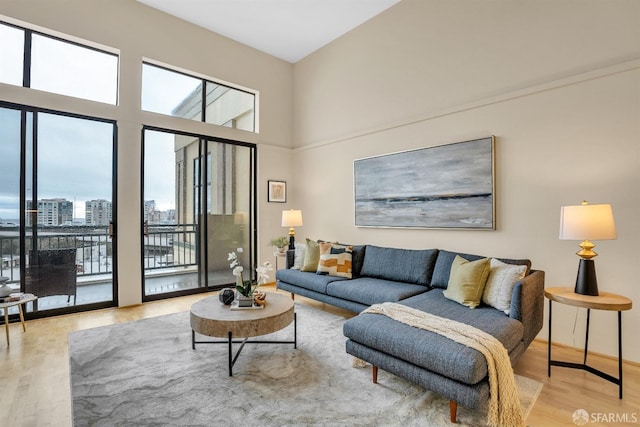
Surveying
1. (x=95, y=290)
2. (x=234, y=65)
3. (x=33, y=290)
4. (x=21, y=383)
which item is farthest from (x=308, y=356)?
(x=234, y=65)

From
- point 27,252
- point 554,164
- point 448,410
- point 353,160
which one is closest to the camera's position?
point 448,410

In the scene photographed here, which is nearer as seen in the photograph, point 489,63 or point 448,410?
point 448,410

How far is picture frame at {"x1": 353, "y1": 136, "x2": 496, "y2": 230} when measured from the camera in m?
3.41

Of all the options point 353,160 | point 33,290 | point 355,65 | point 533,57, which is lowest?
point 33,290

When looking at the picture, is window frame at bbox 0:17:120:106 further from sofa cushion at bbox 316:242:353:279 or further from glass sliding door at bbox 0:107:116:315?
sofa cushion at bbox 316:242:353:279

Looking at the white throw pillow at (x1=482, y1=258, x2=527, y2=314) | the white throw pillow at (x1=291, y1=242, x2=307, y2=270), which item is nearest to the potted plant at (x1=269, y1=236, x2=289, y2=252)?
the white throw pillow at (x1=291, y1=242, x2=307, y2=270)

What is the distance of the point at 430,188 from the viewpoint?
3854 mm

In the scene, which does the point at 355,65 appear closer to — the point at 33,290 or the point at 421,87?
the point at 421,87

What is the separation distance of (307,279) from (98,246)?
9.06 ft

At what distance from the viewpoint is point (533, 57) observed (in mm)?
3098

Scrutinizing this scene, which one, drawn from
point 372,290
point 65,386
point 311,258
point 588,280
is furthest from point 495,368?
point 65,386

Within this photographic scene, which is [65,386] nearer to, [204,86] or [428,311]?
[428,311]

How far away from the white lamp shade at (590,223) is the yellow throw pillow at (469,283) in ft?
2.14

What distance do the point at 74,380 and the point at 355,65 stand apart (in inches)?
194
